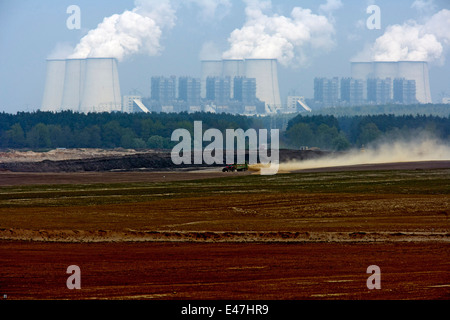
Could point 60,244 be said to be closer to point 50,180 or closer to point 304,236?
point 304,236

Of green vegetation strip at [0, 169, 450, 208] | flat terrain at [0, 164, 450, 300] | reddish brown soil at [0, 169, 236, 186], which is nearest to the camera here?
flat terrain at [0, 164, 450, 300]

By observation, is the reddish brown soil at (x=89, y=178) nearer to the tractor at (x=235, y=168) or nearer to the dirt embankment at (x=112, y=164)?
the tractor at (x=235, y=168)

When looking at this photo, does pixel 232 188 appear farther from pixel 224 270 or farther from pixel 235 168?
pixel 224 270

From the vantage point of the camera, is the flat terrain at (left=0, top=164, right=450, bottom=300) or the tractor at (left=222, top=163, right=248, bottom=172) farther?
the tractor at (left=222, top=163, right=248, bottom=172)

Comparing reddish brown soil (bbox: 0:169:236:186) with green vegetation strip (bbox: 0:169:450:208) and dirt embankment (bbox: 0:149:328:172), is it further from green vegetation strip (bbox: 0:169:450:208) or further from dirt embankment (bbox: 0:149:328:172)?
dirt embankment (bbox: 0:149:328:172)

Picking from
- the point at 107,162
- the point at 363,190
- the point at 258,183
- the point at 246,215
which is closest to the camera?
the point at 246,215

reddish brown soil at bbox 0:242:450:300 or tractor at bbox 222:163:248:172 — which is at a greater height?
tractor at bbox 222:163:248:172

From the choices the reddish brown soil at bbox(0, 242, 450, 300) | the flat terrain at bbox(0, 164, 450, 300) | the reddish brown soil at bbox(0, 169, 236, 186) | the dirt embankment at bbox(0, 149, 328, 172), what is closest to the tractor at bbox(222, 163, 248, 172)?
the reddish brown soil at bbox(0, 169, 236, 186)

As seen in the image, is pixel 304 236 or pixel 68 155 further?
pixel 68 155

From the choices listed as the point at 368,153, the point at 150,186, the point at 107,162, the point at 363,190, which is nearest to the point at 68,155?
the point at 107,162
